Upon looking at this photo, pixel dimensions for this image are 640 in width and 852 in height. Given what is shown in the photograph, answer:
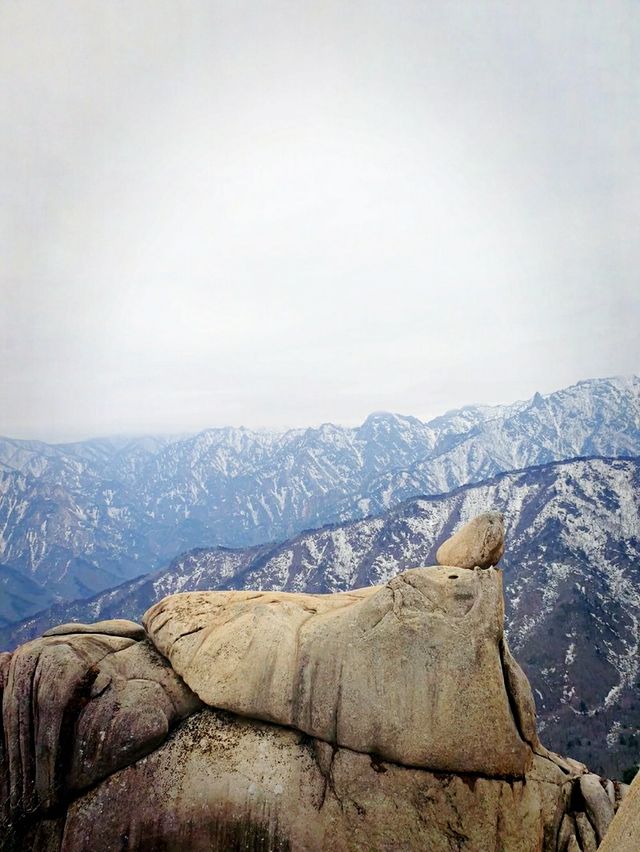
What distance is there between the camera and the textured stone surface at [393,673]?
19.7 m

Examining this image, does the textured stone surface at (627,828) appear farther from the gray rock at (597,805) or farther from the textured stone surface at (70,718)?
the textured stone surface at (70,718)

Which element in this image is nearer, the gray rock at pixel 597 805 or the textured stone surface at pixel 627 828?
the textured stone surface at pixel 627 828

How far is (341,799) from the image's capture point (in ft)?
63.3

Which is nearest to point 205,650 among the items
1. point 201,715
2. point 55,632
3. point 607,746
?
point 201,715

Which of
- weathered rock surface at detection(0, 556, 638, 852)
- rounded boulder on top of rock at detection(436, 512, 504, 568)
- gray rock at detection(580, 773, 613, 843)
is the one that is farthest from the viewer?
rounded boulder on top of rock at detection(436, 512, 504, 568)

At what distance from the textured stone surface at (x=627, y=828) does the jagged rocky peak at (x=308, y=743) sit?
26.4ft

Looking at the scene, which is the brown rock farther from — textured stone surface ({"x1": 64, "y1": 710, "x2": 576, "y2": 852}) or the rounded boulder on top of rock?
the rounded boulder on top of rock

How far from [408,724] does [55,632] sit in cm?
1878

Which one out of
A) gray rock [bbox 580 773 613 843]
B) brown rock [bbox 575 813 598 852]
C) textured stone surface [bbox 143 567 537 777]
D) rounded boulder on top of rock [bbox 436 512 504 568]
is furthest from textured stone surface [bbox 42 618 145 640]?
gray rock [bbox 580 773 613 843]

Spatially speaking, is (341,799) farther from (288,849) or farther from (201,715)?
(201,715)

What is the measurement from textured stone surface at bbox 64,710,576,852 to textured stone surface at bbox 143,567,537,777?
99 cm

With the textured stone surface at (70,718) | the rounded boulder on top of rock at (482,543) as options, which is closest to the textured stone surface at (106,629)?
the textured stone surface at (70,718)

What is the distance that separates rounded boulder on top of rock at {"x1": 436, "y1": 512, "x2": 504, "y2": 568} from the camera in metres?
25.8

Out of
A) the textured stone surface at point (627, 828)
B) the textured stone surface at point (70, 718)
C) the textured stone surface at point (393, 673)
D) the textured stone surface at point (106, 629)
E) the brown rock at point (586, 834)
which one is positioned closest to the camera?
the textured stone surface at point (627, 828)
